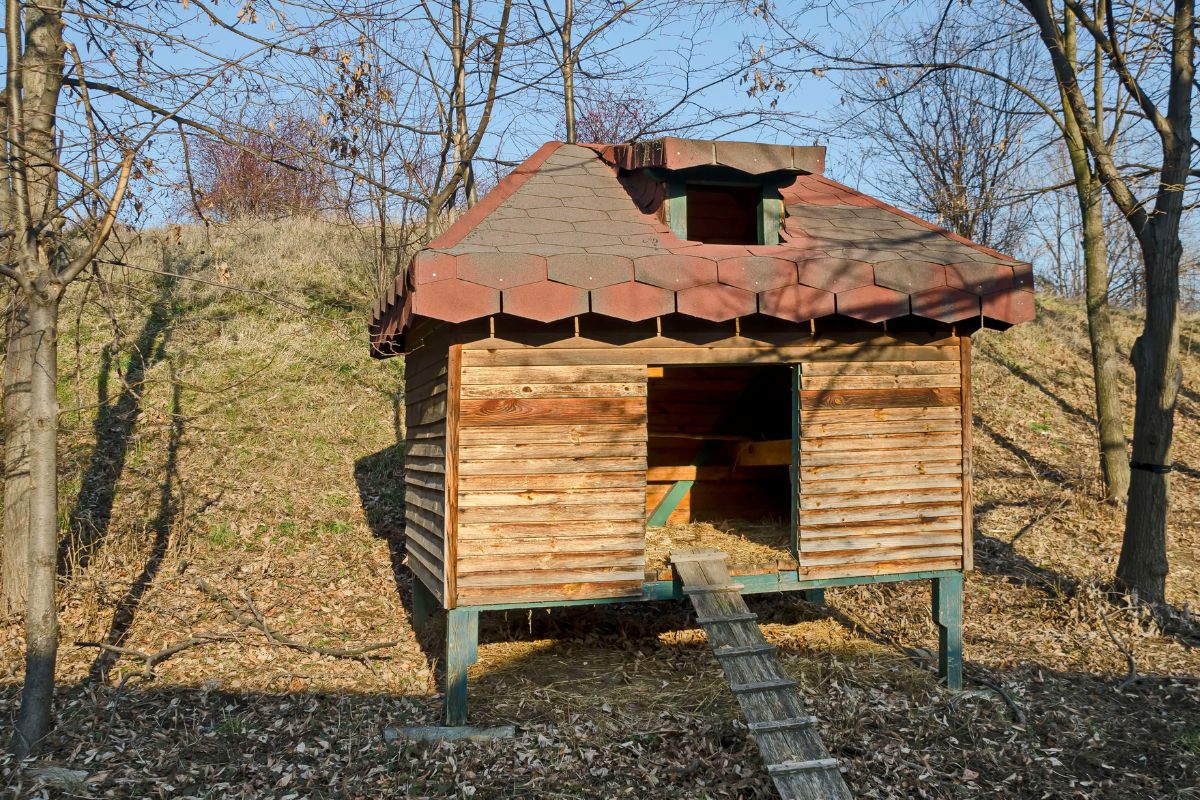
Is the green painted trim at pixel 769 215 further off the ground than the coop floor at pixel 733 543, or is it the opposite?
the green painted trim at pixel 769 215

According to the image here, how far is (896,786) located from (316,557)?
6917mm

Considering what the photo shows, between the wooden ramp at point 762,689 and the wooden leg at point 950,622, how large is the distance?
74.0 inches

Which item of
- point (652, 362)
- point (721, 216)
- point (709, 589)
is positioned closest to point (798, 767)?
point (709, 589)

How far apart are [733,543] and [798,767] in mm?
3206

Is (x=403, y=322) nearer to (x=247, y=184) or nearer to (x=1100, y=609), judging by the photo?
(x=1100, y=609)

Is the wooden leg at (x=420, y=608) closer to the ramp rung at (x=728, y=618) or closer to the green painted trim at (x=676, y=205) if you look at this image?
the ramp rung at (x=728, y=618)

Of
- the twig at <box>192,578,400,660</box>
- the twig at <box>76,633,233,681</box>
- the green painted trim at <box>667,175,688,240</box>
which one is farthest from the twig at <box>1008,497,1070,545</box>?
the twig at <box>76,633,233,681</box>

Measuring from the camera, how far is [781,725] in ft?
17.1

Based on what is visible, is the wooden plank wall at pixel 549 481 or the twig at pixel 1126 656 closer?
the wooden plank wall at pixel 549 481

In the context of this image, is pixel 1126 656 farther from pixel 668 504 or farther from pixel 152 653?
pixel 152 653

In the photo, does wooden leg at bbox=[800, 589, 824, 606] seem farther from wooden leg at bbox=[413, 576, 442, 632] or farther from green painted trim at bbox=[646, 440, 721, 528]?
wooden leg at bbox=[413, 576, 442, 632]

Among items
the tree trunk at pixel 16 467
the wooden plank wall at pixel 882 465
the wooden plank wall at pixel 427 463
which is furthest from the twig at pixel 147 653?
the wooden plank wall at pixel 882 465

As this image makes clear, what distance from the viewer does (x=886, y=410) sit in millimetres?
6883

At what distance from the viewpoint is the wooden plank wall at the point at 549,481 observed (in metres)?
6.18
